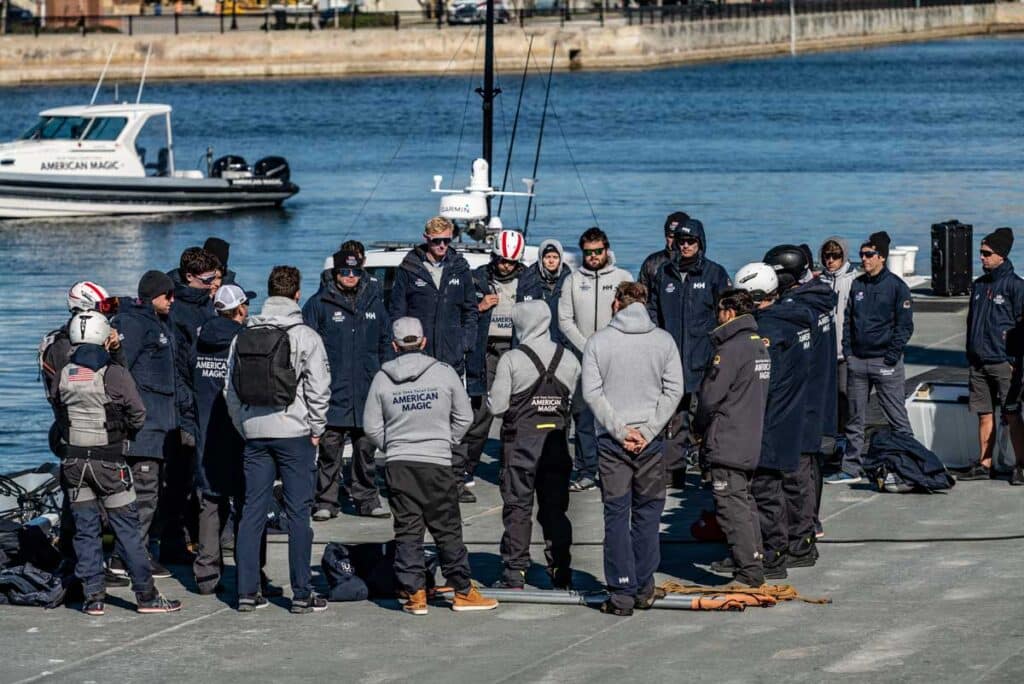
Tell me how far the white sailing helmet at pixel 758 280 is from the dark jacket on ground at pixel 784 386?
133mm

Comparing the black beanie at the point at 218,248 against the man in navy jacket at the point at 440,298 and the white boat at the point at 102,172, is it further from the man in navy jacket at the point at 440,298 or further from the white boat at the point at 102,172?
the white boat at the point at 102,172

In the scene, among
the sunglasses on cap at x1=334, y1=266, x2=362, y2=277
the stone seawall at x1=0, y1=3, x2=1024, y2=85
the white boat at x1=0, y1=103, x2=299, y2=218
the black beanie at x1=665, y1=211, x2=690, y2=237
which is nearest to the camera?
the sunglasses on cap at x1=334, y1=266, x2=362, y2=277

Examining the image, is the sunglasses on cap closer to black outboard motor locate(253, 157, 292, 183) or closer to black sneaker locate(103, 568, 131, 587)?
black sneaker locate(103, 568, 131, 587)

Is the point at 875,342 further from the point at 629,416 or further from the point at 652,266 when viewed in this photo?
the point at 629,416

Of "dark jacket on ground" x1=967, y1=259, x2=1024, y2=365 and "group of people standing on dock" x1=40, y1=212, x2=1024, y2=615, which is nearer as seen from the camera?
"group of people standing on dock" x1=40, y1=212, x2=1024, y2=615

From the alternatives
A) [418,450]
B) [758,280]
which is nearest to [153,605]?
[418,450]

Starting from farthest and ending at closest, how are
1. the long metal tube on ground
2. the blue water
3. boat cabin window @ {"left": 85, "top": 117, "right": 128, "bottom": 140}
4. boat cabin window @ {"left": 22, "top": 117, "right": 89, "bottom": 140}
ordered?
boat cabin window @ {"left": 22, "top": 117, "right": 89, "bottom": 140} → boat cabin window @ {"left": 85, "top": 117, "right": 128, "bottom": 140} → the blue water → the long metal tube on ground

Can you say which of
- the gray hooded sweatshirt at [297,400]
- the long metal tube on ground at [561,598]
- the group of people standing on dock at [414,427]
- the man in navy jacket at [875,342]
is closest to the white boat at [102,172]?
the man in navy jacket at [875,342]

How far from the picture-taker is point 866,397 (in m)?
13.3

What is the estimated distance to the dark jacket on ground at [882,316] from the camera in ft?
42.8

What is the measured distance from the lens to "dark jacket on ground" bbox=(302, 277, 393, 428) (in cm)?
1225

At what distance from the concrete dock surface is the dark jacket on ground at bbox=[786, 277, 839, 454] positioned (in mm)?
785

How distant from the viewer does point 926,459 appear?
12.7 m

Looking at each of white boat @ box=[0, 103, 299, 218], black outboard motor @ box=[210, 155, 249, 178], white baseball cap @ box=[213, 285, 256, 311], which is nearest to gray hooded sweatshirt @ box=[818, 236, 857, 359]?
white baseball cap @ box=[213, 285, 256, 311]
